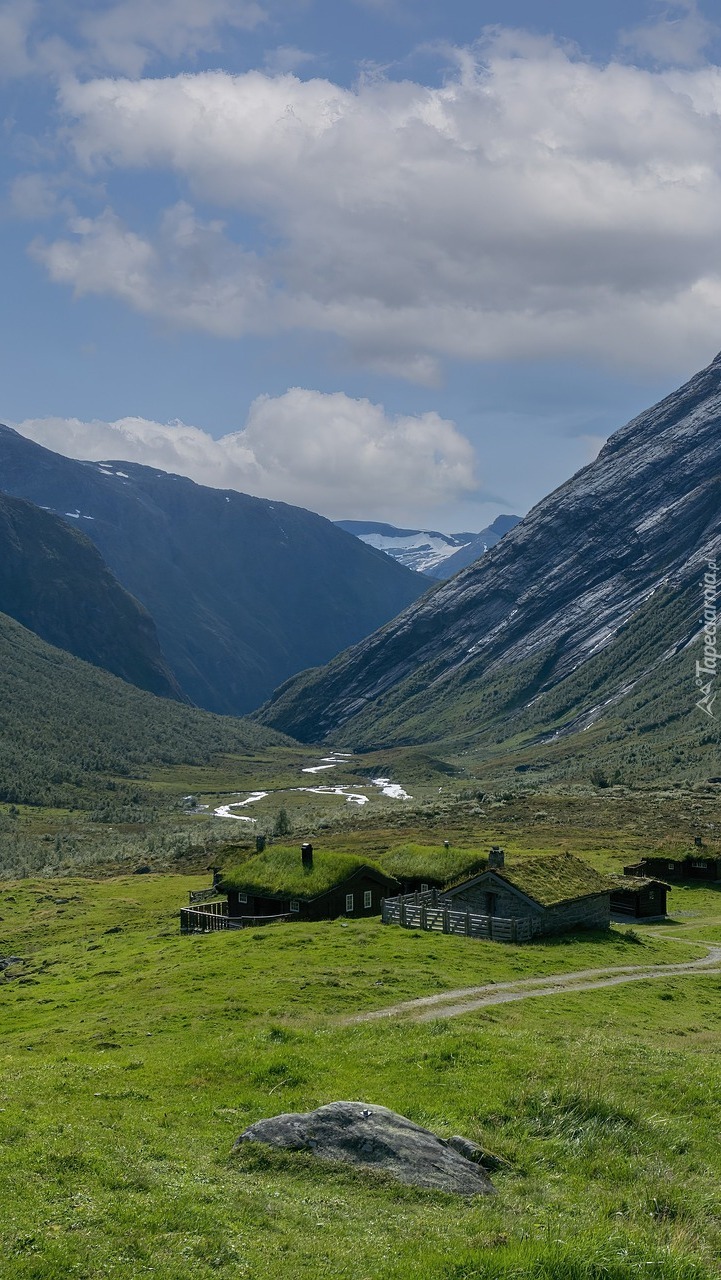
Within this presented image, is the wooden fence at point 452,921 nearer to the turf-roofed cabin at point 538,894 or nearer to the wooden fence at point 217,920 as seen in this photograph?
the turf-roofed cabin at point 538,894

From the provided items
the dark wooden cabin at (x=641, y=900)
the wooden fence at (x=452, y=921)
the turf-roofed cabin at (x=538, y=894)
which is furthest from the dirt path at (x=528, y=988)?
the dark wooden cabin at (x=641, y=900)

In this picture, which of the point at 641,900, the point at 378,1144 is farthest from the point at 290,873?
the point at 378,1144

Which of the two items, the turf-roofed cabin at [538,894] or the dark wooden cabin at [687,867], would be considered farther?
the dark wooden cabin at [687,867]

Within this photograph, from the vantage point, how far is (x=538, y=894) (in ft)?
196

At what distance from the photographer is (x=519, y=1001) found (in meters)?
39.3

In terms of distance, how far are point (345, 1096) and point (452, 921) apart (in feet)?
123

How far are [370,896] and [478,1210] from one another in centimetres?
5435

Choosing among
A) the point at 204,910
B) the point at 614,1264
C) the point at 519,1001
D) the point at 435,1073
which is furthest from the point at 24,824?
the point at 614,1264

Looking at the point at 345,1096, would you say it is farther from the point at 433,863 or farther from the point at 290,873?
the point at 433,863

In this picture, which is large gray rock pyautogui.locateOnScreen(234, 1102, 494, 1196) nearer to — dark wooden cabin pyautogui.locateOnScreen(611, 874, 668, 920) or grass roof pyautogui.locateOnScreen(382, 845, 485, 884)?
grass roof pyautogui.locateOnScreen(382, 845, 485, 884)

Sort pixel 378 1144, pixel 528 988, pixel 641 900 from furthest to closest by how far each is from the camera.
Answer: pixel 641 900
pixel 528 988
pixel 378 1144

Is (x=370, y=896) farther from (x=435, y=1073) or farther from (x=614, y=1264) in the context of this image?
(x=614, y=1264)

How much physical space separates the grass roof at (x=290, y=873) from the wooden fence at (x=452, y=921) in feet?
18.3

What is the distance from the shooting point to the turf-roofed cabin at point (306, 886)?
219ft
